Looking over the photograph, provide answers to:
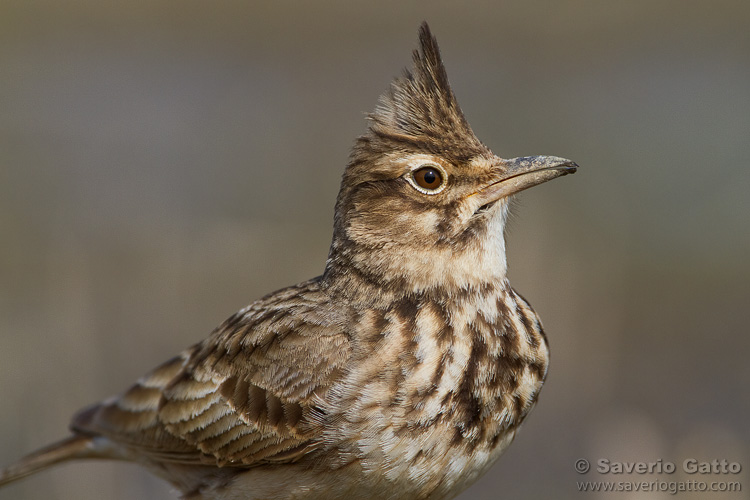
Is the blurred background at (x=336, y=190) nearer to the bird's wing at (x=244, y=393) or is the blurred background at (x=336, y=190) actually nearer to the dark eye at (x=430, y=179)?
the dark eye at (x=430, y=179)

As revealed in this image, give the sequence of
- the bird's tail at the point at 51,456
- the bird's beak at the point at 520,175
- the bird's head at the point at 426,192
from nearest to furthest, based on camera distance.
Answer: the bird's beak at the point at 520,175
the bird's head at the point at 426,192
the bird's tail at the point at 51,456

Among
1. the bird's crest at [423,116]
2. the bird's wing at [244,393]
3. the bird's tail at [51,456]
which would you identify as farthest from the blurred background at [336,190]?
the bird's wing at [244,393]

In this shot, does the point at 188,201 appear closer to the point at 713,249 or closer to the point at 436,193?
the point at 713,249

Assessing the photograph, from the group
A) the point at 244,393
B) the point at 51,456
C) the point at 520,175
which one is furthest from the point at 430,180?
the point at 51,456

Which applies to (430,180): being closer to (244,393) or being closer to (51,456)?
(244,393)

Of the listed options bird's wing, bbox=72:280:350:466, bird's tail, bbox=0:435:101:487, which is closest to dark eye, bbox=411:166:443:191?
bird's wing, bbox=72:280:350:466

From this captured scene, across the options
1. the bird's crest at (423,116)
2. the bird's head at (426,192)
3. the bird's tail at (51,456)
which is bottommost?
the bird's tail at (51,456)
